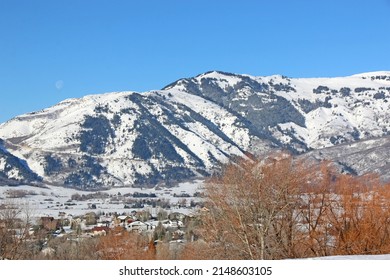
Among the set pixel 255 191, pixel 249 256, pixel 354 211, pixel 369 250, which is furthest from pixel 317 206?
pixel 249 256

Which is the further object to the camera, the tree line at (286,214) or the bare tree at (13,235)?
the bare tree at (13,235)

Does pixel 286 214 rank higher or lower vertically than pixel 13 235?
higher

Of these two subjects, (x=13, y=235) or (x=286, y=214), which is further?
(x=13, y=235)

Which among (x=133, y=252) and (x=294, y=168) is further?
(x=133, y=252)

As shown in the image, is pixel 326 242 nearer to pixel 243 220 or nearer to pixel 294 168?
pixel 294 168

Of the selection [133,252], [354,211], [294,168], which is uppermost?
[294,168]

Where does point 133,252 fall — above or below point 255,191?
below

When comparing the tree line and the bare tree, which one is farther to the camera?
the bare tree

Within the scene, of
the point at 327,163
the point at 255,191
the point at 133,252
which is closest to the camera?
the point at 255,191

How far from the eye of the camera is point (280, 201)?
2041cm
